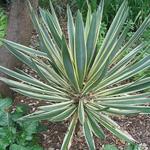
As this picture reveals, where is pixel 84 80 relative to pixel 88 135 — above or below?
above

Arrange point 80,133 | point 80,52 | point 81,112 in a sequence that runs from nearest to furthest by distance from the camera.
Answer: point 81,112
point 80,52
point 80,133

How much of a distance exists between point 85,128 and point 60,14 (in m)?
2.44

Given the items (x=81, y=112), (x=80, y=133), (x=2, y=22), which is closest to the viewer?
(x=81, y=112)

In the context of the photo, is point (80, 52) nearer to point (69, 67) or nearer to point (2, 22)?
point (69, 67)

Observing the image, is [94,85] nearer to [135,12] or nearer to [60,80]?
[60,80]

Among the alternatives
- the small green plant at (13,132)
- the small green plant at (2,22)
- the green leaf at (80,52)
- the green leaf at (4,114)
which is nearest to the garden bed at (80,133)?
the small green plant at (13,132)

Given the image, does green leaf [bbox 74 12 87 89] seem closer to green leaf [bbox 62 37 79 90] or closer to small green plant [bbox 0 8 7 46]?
green leaf [bbox 62 37 79 90]

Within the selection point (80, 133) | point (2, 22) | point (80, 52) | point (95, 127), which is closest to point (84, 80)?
point (80, 52)

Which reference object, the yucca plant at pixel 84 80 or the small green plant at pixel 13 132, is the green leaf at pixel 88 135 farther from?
the small green plant at pixel 13 132

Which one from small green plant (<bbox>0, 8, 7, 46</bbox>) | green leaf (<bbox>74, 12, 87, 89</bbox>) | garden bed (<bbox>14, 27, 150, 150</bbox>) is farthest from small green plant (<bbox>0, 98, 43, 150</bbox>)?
small green plant (<bbox>0, 8, 7, 46</bbox>)

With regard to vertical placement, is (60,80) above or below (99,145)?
above

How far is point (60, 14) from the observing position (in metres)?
5.55

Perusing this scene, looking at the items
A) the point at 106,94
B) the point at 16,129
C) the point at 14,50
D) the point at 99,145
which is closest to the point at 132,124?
the point at 99,145

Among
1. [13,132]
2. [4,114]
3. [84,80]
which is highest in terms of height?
[84,80]
